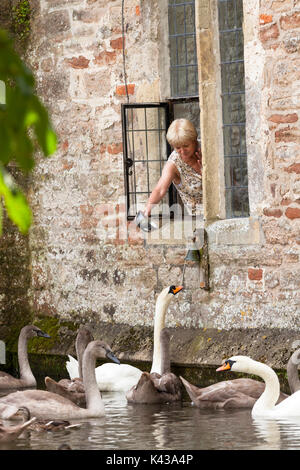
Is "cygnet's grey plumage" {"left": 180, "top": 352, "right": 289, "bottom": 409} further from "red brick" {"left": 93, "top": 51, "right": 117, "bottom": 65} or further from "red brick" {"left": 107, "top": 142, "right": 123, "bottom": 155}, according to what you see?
"red brick" {"left": 93, "top": 51, "right": 117, "bottom": 65}

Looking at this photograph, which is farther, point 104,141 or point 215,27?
point 104,141

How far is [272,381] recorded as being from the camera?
28.2 ft

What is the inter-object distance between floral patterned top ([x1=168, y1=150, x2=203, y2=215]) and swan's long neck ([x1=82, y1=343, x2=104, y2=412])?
2.51 meters

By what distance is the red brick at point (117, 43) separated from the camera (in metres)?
11.7

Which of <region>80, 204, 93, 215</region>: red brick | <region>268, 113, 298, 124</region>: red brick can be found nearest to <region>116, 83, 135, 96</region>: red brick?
<region>80, 204, 93, 215</region>: red brick

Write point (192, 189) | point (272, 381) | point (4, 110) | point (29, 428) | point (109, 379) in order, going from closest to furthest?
point (4, 110), point (29, 428), point (272, 381), point (109, 379), point (192, 189)

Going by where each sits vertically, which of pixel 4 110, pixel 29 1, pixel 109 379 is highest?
pixel 29 1

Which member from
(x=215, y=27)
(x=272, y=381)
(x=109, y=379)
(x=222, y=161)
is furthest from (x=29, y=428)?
(x=215, y=27)

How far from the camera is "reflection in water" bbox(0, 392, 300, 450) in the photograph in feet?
23.1

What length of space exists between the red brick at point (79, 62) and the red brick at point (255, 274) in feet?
10.2

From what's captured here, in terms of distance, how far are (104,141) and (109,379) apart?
103 inches

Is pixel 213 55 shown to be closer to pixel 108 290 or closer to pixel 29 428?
pixel 108 290

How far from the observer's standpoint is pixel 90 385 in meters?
8.92

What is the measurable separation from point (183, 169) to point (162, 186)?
274mm
